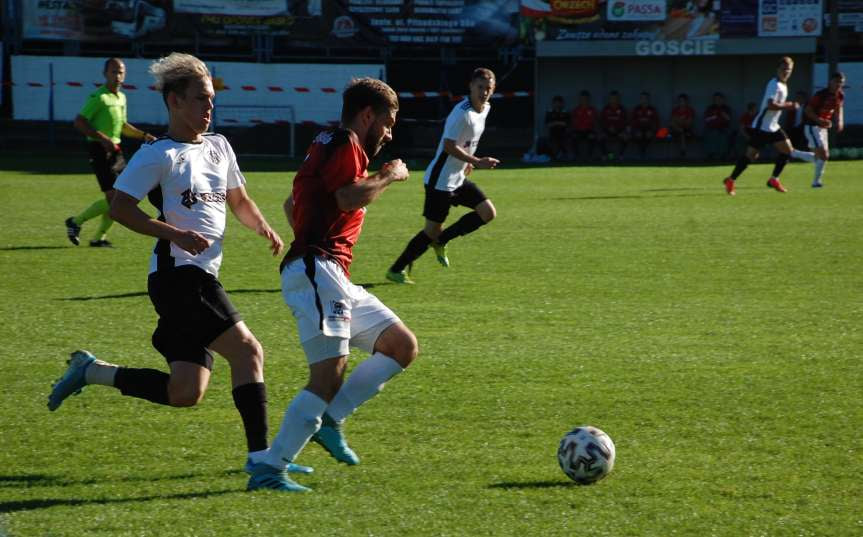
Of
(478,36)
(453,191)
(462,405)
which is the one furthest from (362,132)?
(478,36)

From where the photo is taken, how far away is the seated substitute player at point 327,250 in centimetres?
498

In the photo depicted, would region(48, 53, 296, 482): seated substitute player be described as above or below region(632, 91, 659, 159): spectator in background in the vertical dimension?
above

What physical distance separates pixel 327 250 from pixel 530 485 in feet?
4.39

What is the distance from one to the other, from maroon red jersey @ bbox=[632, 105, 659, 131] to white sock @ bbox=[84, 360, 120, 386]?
27156mm

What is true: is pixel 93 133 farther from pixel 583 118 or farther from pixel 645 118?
pixel 645 118

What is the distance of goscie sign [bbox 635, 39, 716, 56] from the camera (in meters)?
31.3

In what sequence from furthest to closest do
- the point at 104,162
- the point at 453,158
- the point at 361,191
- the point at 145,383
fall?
the point at 104,162
the point at 453,158
the point at 145,383
the point at 361,191

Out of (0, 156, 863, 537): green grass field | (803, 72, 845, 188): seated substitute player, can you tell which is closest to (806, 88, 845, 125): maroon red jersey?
(803, 72, 845, 188): seated substitute player

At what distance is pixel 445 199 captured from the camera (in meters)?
12.1

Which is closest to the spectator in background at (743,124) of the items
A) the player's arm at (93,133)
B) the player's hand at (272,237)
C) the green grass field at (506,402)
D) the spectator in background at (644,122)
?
the spectator in background at (644,122)

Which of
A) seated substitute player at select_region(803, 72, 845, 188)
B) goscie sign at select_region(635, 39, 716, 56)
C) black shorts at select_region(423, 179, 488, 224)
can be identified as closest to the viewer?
black shorts at select_region(423, 179, 488, 224)

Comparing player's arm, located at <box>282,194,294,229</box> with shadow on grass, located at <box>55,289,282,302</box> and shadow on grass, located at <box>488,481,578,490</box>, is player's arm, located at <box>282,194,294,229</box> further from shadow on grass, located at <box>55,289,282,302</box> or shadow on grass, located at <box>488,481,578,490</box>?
shadow on grass, located at <box>55,289,282,302</box>

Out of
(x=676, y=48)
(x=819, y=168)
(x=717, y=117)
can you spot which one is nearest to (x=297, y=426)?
(x=819, y=168)

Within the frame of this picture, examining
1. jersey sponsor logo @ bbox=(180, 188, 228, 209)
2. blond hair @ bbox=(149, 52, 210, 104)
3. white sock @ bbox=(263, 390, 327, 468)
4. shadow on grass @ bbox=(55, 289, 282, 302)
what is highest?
blond hair @ bbox=(149, 52, 210, 104)
